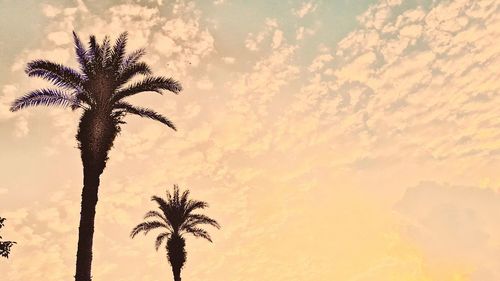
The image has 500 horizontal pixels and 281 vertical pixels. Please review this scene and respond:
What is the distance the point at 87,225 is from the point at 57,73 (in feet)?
20.2

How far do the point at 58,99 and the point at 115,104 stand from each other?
2.25 metres

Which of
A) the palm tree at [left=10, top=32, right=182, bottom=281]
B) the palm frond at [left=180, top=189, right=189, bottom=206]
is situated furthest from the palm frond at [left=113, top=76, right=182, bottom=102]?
the palm frond at [left=180, top=189, right=189, bottom=206]

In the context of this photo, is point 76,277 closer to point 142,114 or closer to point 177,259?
point 142,114

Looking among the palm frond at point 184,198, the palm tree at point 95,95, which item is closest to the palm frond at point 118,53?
the palm tree at point 95,95

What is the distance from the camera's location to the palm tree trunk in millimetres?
15703

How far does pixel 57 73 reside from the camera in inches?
713

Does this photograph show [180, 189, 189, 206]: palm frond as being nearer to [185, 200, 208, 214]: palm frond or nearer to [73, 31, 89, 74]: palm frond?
[185, 200, 208, 214]: palm frond

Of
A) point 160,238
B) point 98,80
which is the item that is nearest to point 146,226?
point 160,238

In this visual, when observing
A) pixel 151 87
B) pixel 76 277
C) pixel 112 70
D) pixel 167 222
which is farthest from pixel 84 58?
pixel 167 222

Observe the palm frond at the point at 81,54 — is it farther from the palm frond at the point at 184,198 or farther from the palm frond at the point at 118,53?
the palm frond at the point at 184,198

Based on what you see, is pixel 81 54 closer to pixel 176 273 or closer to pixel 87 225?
pixel 87 225

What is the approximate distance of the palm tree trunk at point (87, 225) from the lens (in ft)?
51.5

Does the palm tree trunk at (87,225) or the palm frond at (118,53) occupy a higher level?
the palm frond at (118,53)

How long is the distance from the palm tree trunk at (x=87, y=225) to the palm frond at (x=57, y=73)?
11.8 ft
